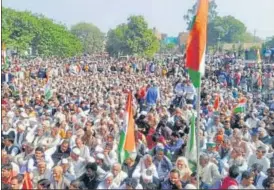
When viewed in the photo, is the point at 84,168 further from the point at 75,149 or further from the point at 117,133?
the point at 117,133

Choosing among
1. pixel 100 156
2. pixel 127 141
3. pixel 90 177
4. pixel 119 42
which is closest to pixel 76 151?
pixel 100 156

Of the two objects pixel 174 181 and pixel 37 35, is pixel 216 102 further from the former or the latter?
pixel 37 35

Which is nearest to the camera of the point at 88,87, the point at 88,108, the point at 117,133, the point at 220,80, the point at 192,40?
the point at 192,40

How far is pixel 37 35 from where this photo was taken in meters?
63.0

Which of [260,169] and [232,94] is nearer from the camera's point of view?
[260,169]

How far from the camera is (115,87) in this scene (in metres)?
21.6

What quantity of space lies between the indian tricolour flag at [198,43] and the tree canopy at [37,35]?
159 ft

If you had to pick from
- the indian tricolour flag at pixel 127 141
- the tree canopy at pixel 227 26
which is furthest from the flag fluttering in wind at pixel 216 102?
the tree canopy at pixel 227 26

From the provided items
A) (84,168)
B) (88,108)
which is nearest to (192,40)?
(84,168)

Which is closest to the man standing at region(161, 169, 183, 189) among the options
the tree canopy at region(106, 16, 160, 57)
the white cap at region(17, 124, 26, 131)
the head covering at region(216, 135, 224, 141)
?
the head covering at region(216, 135, 224, 141)

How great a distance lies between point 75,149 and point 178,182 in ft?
7.43

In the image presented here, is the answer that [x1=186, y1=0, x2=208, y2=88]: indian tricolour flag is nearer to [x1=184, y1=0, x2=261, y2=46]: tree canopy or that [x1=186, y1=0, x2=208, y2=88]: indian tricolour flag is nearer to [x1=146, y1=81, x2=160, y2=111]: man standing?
[x1=146, y1=81, x2=160, y2=111]: man standing

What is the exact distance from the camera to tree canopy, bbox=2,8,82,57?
57.8m

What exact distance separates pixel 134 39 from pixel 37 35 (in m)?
10.4
